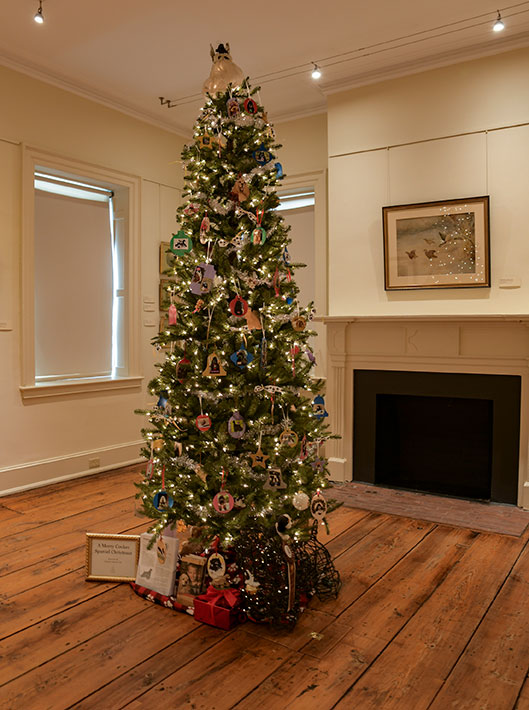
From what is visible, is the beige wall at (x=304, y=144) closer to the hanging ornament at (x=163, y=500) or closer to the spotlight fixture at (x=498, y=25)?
the spotlight fixture at (x=498, y=25)

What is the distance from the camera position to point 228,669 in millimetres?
2006

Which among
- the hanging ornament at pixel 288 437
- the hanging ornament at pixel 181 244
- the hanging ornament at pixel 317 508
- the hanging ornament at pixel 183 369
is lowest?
the hanging ornament at pixel 317 508

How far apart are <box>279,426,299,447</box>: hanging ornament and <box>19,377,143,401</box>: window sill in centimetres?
250

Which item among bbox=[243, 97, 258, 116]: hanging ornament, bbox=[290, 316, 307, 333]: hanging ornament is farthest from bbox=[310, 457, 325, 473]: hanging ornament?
bbox=[243, 97, 258, 116]: hanging ornament

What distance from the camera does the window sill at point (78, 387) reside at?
425cm

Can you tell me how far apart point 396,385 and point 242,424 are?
7.04ft

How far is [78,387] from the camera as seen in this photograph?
4.57m

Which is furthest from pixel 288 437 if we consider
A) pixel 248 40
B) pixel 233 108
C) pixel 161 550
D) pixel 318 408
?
pixel 248 40

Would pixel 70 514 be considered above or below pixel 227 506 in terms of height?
below

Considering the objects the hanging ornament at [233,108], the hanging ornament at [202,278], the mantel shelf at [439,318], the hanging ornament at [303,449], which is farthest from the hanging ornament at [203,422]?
the mantel shelf at [439,318]

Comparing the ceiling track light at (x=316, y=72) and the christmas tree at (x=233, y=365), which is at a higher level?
the ceiling track light at (x=316, y=72)

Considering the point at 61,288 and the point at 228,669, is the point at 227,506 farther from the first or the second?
the point at 61,288

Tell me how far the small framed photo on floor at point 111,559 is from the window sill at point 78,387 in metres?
1.89

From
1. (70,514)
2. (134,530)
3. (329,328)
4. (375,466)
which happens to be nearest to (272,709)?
(134,530)
